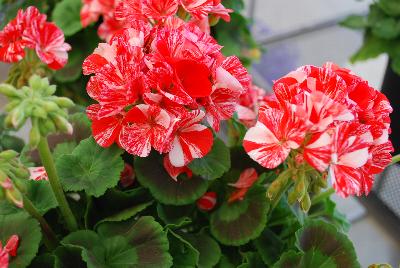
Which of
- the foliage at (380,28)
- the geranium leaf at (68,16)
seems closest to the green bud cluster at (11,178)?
the geranium leaf at (68,16)

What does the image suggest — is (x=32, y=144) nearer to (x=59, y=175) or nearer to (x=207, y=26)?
(x=59, y=175)

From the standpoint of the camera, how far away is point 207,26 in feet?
2.17

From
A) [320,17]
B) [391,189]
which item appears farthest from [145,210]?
[320,17]

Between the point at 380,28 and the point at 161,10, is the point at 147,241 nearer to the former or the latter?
the point at 161,10

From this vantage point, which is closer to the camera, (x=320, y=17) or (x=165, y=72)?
(x=165, y=72)

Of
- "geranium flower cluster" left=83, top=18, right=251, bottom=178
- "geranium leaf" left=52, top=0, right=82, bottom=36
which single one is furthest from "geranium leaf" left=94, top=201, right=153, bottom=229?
"geranium leaf" left=52, top=0, right=82, bottom=36

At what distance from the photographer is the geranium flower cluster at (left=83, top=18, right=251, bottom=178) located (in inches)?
19.5

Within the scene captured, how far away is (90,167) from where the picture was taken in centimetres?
60

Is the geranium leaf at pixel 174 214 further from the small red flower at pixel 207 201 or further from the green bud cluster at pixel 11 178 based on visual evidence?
the green bud cluster at pixel 11 178

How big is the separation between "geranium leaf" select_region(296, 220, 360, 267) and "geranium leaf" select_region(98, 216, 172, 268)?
160 mm

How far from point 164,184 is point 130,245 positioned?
0.28 ft

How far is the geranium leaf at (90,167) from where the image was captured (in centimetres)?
58

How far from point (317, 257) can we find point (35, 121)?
A: 36 centimetres

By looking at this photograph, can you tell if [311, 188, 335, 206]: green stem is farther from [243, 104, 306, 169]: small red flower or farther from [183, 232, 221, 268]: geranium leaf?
[243, 104, 306, 169]: small red flower
